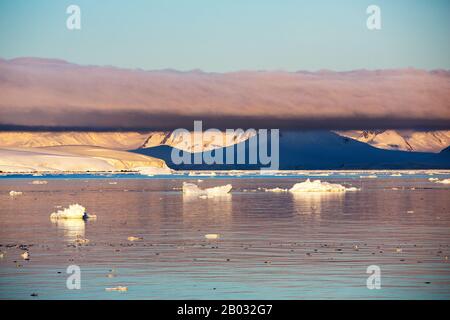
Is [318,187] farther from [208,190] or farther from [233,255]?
[233,255]

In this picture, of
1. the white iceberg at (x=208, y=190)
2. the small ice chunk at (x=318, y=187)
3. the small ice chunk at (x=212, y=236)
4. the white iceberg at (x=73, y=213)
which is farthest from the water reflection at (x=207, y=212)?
the small ice chunk at (x=318, y=187)

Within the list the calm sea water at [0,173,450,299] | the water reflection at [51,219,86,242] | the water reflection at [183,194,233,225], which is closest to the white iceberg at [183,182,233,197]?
the water reflection at [183,194,233,225]

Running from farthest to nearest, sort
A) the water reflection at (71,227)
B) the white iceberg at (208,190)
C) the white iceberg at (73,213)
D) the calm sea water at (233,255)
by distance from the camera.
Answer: the white iceberg at (208,190) < the white iceberg at (73,213) < the water reflection at (71,227) < the calm sea water at (233,255)

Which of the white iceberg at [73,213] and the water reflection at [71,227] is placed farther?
the white iceberg at [73,213]

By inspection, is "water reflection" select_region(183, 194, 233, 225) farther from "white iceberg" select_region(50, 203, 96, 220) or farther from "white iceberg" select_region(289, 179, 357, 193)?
"white iceberg" select_region(289, 179, 357, 193)

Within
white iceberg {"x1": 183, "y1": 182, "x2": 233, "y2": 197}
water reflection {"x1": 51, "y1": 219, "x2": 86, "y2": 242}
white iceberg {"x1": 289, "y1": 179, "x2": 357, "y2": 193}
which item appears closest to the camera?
water reflection {"x1": 51, "y1": 219, "x2": 86, "y2": 242}

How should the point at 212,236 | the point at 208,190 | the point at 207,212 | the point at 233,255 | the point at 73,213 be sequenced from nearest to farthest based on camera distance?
the point at 233,255 → the point at 212,236 → the point at 73,213 → the point at 207,212 → the point at 208,190

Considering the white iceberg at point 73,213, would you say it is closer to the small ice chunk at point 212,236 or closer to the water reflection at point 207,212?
the water reflection at point 207,212

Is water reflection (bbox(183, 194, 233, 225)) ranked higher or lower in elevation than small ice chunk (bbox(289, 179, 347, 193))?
lower

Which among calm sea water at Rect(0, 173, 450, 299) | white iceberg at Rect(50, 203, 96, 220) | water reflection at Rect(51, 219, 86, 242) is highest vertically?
white iceberg at Rect(50, 203, 96, 220)

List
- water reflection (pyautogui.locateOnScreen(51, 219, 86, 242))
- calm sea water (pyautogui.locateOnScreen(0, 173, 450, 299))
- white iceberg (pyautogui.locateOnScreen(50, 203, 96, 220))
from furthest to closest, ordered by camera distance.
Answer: white iceberg (pyautogui.locateOnScreen(50, 203, 96, 220)), water reflection (pyautogui.locateOnScreen(51, 219, 86, 242)), calm sea water (pyautogui.locateOnScreen(0, 173, 450, 299))

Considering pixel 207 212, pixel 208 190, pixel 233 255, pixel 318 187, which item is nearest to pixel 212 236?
pixel 233 255

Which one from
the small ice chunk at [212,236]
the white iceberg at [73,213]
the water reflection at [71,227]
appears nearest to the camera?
the small ice chunk at [212,236]
